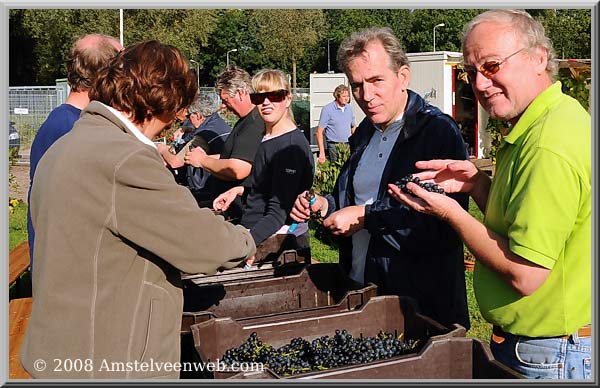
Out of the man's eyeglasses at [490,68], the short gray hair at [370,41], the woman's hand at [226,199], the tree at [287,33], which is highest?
the tree at [287,33]

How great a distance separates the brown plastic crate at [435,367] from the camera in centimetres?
183

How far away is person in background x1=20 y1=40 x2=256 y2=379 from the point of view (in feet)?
5.70

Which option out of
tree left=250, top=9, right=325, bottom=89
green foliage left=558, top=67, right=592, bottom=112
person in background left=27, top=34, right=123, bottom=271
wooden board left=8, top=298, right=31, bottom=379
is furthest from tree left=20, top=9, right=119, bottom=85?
person in background left=27, top=34, right=123, bottom=271

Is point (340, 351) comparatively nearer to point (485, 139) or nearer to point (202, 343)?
point (202, 343)

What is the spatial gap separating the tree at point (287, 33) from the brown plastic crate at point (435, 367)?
27.6 m

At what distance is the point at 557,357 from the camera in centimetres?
186

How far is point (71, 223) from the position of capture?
174cm

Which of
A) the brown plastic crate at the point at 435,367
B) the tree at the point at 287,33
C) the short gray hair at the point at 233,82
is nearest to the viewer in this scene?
the brown plastic crate at the point at 435,367

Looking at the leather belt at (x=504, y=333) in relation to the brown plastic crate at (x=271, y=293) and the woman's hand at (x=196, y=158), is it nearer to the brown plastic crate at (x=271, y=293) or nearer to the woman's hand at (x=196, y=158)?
the brown plastic crate at (x=271, y=293)

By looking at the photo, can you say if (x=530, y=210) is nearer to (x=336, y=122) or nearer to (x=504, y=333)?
(x=504, y=333)

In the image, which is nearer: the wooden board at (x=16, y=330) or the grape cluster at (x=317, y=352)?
the grape cluster at (x=317, y=352)

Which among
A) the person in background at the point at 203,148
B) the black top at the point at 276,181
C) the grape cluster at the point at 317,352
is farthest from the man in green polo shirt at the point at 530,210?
the person in background at the point at 203,148

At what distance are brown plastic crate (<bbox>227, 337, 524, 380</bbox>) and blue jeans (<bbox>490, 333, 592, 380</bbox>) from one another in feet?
0.39

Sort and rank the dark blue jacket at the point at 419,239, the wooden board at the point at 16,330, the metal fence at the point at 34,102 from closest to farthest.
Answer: the dark blue jacket at the point at 419,239 < the wooden board at the point at 16,330 < the metal fence at the point at 34,102
